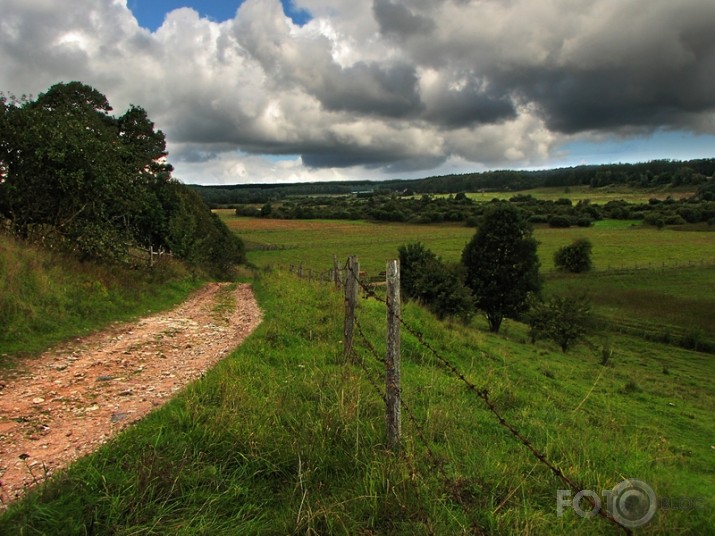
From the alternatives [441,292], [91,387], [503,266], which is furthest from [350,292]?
[503,266]

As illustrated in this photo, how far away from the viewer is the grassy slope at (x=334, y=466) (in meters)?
3.52

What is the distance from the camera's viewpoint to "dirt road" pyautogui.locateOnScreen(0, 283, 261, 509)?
4762mm

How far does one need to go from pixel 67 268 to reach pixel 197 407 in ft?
35.1

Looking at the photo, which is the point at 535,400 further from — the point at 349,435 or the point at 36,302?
the point at 36,302

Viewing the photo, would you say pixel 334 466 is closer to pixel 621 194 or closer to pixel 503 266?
pixel 503 266

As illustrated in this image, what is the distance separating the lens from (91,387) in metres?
6.95

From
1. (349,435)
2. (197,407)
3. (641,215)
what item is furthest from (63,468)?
(641,215)

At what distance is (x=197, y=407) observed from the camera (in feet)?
17.9

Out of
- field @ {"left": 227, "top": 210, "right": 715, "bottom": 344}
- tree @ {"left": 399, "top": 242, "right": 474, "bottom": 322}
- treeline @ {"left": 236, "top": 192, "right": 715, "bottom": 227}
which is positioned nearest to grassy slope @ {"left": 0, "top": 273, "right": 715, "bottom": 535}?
tree @ {"left": 399, "top": 242, "right": 474, "bottom": 322}

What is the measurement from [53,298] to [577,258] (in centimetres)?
6899

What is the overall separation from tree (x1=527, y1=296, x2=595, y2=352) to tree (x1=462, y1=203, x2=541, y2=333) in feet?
21.2

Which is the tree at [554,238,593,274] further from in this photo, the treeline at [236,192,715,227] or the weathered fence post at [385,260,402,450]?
the weathered fence post at [385,260,402,450]

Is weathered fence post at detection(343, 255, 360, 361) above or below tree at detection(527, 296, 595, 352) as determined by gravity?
above

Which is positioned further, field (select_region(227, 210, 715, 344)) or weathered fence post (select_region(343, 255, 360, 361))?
field (select_region(227, 210, 715, 344))
